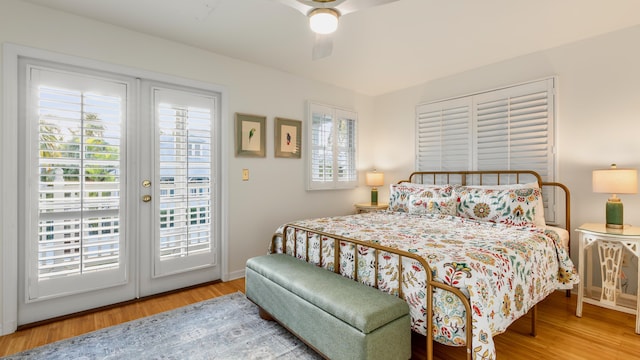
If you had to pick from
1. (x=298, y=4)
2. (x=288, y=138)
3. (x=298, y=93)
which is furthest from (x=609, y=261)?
(x=298, y=93)

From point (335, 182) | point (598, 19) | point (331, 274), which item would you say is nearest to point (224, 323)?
point (331, 274)

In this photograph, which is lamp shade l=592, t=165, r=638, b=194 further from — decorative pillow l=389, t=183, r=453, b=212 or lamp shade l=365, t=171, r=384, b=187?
lamp shade l=365, t=171, r=384, b=187

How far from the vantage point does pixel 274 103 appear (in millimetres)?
3732

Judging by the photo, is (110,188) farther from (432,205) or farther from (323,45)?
(432,205)

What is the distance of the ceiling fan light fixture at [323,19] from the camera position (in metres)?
1.77

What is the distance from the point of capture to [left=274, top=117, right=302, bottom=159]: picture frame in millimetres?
3746

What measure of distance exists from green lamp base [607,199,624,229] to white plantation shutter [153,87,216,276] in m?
3.75

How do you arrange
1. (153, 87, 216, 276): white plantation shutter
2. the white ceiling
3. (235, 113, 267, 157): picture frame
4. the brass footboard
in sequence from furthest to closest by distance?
(235, 113, 267, 157): picture frame → (153, 87, 216, 276): white plantation shutter → the white ceiling → the brass footboard

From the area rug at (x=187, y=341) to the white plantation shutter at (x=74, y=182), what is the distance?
59 centimetres

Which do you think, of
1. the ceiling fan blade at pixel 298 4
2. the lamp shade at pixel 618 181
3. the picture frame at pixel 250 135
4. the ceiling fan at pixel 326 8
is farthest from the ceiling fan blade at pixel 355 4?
the lamp shade at pixel 618 181

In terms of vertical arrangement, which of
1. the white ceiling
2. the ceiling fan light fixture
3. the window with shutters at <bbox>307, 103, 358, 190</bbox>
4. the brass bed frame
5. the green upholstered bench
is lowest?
the green upholstered bench

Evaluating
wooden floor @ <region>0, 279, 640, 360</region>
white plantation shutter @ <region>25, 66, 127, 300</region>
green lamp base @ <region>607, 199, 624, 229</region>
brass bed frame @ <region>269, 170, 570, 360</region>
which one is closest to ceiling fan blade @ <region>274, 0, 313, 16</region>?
brass bed frame @ <region>269, 170, 570, 360</region>

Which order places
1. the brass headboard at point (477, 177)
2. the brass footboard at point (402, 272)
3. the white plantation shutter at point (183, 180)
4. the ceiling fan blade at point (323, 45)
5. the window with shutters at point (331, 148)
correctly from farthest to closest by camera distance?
the window with shutters at point (331, 148) → the brass headboard at point (477, 177) → the white plantation shutter at point (183, 180) → the ceiling fan blade at point (323, 45) → the brass footboard at point (402, 272)

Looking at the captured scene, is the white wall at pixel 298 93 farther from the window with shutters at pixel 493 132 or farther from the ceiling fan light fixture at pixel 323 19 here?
the ceiling fan light fixture at pixel 323 19
